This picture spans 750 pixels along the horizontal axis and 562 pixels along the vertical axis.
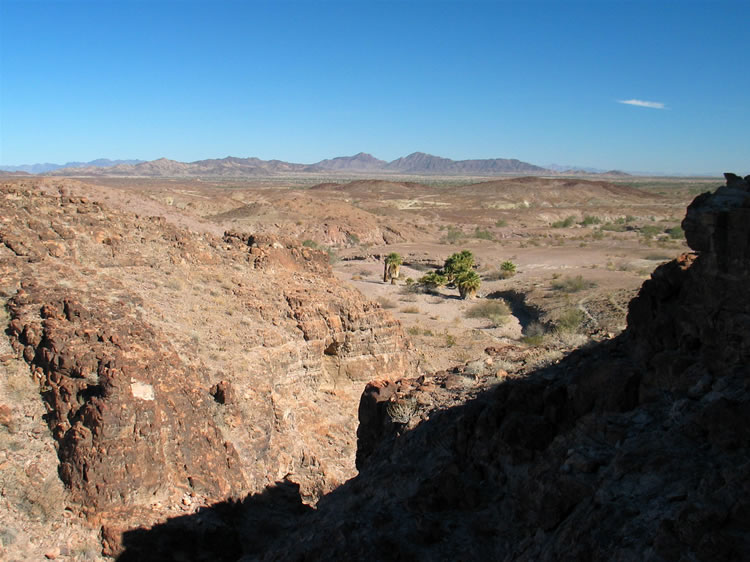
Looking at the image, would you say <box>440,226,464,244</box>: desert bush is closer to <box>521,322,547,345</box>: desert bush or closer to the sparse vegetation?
the sparse vegetation

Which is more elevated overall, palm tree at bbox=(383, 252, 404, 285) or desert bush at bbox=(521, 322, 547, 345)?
palm tree at bbox=(383, 252, 404, 285)

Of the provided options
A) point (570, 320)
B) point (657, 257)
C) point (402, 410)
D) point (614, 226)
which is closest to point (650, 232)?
point (614, 226)

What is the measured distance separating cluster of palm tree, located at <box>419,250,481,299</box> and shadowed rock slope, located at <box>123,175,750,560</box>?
920 inches

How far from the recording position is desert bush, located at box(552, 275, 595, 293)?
3288 centimetres

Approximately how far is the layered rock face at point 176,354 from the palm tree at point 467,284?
1602cm

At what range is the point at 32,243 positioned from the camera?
12836mm

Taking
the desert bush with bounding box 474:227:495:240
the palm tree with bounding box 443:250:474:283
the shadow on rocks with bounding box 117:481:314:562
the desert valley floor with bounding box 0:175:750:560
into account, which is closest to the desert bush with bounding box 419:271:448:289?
the palm tree with bounding box 443:250:474:283

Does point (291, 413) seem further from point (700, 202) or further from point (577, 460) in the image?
point (700, 202)

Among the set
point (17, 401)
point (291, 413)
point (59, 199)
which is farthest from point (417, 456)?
point (59, 199)

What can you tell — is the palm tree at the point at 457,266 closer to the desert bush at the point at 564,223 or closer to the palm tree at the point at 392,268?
the palm tree at the point at 392,268

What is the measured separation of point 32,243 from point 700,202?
12440mm

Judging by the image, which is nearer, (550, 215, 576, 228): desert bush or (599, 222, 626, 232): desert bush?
(599, 222, 626, 232): desert bush

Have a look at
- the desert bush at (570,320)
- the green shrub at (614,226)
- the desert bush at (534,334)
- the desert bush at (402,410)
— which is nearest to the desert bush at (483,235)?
the green shrub at (614,226)

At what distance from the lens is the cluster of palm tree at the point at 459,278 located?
3325 cm
